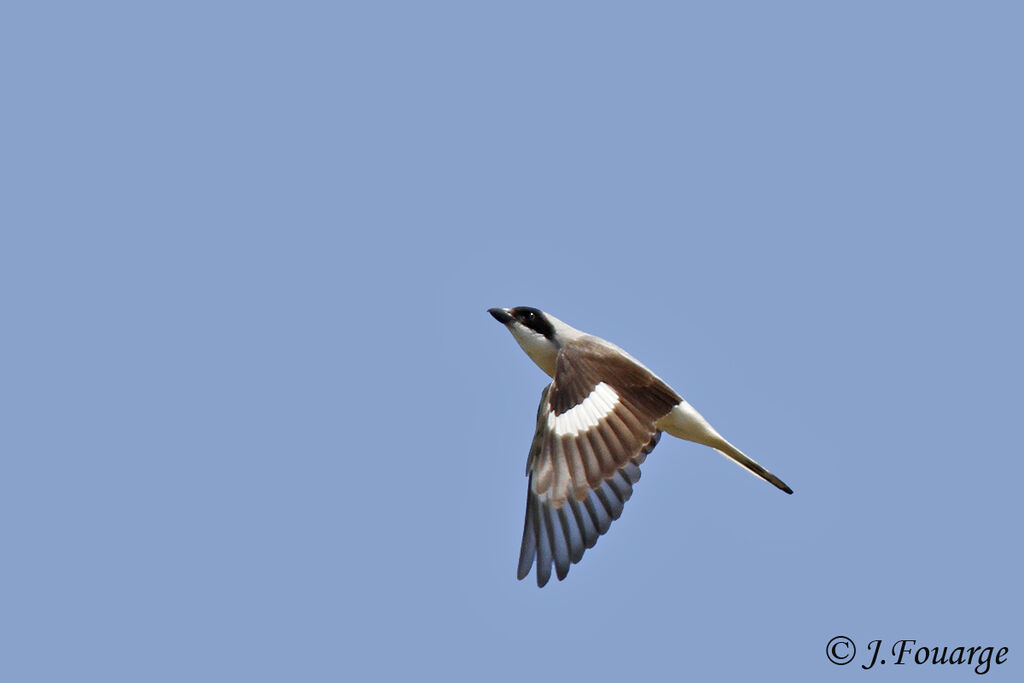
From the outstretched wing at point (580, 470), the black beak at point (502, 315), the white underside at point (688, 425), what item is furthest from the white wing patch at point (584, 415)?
the black beak at point (502, 315)

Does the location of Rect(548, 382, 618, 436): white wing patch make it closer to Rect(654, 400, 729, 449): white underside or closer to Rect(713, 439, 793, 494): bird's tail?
Rect(654, 400, 729, 449): white underside

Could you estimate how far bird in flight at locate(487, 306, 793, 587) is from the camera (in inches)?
327

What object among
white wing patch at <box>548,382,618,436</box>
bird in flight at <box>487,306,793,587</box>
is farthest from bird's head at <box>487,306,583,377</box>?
white wing patch at <box>548,382,618,436</box>

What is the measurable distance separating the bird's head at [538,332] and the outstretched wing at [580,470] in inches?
41.4

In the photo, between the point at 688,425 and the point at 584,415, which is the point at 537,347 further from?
the point at 584,415

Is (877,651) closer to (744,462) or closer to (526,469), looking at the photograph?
(744,462)

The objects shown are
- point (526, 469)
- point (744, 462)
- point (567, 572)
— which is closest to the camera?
point (567, 572)

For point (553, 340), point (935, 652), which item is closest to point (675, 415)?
point (553, 340)

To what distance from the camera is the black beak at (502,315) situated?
10.5m

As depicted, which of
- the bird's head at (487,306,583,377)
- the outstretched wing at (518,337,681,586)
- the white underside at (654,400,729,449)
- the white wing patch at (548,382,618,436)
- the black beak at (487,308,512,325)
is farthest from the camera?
the black beak at (487,308,512,325)

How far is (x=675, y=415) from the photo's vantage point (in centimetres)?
956

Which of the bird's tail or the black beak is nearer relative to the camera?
the bird's tail

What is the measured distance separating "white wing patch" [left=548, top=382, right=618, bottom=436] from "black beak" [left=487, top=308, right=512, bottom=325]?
172 cm

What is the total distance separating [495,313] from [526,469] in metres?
1.82
